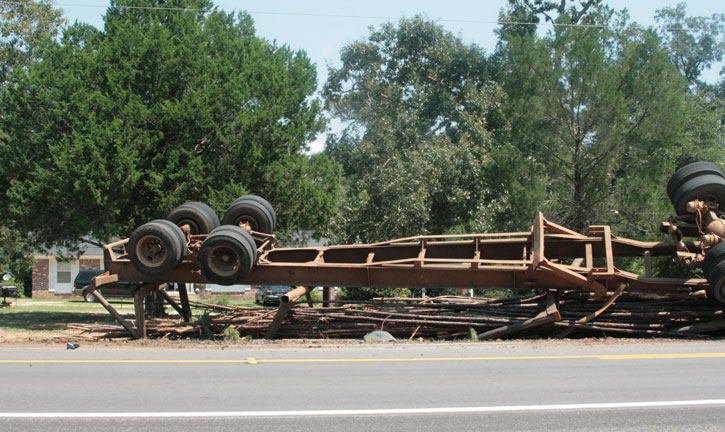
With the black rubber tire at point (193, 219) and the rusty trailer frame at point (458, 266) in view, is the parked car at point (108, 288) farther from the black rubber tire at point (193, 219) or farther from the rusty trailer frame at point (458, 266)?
the rusty trailer frame at point (458, 266)

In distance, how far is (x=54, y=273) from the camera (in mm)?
40719

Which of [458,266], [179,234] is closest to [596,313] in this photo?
[458,266]

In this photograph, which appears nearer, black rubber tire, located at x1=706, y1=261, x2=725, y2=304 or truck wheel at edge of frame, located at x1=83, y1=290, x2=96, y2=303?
black rubber tire, located at x1=706, y1=261, x2=725, y2=304

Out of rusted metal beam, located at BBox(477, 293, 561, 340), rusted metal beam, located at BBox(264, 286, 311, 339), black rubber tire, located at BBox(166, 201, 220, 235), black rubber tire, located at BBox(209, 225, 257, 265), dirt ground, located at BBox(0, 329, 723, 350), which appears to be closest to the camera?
dirt ground, located at BBox(0, 329, 723, 350)

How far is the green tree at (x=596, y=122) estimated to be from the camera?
66.4 feet

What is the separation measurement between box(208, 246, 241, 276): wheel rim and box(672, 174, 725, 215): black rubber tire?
26.5 feet

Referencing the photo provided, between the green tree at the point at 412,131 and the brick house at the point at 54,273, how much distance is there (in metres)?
16.8

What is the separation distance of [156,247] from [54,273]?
1277 inches

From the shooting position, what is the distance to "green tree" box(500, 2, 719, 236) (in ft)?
66.4

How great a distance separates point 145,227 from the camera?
11922 mm

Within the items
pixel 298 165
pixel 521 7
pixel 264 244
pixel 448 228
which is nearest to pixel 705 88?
pixel 521 7

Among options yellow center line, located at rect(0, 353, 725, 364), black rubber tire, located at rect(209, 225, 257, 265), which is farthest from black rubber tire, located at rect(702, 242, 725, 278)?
black rubber tire, located at rect(209, 225, 257, 265)

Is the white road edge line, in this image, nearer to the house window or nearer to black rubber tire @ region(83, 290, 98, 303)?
black rubber tire @ region(83, 290, 98, 303)

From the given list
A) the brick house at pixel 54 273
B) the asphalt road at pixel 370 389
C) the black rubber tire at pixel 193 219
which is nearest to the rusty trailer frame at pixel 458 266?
the black rubber tire at pixel 193 219
